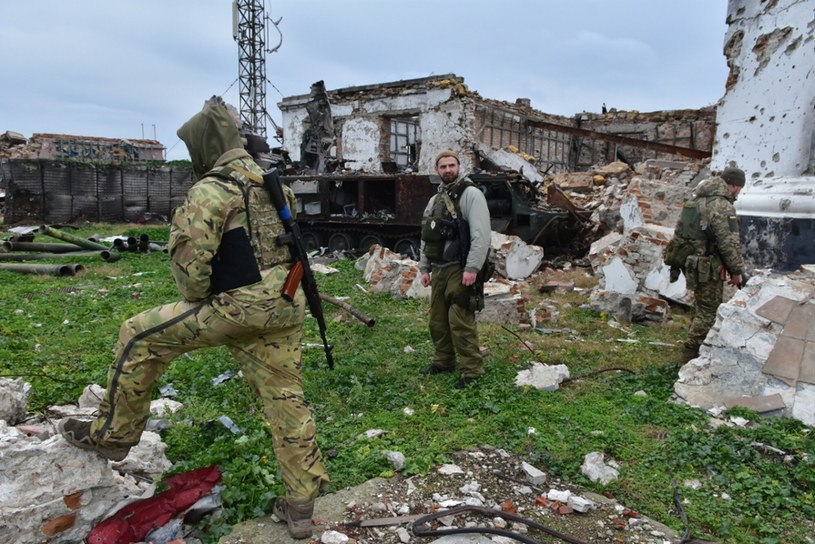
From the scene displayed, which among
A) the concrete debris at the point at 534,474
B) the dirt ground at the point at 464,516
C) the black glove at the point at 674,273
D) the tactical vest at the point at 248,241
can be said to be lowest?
the dirt ground at the point at 464,516

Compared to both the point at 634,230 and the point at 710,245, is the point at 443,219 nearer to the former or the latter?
the point at 710,245

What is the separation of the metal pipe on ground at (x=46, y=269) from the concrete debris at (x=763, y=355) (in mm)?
9316

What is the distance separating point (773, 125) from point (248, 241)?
15.8 ft

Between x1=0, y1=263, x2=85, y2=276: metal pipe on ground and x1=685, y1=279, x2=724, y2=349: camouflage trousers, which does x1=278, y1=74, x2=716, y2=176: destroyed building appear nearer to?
x1=0, y1=263, x2=85, y2=276: metal pipe on ground

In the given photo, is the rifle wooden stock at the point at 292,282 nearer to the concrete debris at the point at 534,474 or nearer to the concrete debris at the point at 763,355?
the concrete debris at the point at 534,474

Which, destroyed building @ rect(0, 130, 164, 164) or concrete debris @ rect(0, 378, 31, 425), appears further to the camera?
destroyed building @ rect(0, 130, 164, 164)

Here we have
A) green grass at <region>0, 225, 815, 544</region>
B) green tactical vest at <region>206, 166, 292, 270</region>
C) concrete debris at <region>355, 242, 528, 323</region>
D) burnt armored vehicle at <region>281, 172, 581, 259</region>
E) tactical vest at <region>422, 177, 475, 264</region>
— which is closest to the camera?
green tactical vest at <region>206, 166, 292, 270</region>

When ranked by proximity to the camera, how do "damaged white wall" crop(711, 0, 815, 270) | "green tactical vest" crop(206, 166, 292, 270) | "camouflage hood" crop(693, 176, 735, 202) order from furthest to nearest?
"camouflage hood" crop(693, 176, 735, 202) < "damaged white wall" crop(711, 0, 815, 270) < "green tactical vest" crop(206, 166, 292, 270)

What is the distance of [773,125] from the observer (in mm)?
4977

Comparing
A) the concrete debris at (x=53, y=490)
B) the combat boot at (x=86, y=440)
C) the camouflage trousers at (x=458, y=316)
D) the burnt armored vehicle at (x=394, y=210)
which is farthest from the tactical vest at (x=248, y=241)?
the burnt armored vehicle at (x=394, y=210)

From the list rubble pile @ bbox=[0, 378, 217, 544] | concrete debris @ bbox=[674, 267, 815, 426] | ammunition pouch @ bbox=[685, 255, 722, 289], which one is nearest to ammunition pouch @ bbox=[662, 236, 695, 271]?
ammunition pouch @ bbox=[685, 255, 722, 289]

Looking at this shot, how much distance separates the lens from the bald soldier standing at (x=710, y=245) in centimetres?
455

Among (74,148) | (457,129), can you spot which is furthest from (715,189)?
(74,148)

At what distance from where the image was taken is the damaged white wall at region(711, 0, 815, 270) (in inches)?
178
